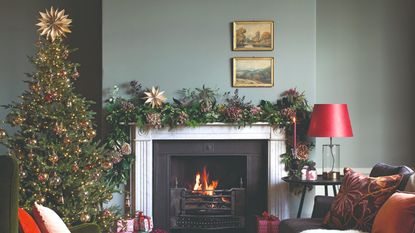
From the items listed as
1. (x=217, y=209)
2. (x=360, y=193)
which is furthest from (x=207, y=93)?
(x=360, y=193)

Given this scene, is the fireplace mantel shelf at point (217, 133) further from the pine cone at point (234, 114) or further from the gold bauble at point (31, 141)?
the gold bauble at point (31, 141)

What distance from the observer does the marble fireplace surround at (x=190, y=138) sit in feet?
17.9

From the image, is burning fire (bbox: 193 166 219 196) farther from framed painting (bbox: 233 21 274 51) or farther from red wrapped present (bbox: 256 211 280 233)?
framed painting (bbox: 233 21 274 51)

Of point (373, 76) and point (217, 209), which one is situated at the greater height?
point (373, 76)

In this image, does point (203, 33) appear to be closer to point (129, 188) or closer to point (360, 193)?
point (129, 188)

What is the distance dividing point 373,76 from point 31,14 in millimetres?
3551

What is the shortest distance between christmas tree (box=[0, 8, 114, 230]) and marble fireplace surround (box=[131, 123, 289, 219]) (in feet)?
2.04

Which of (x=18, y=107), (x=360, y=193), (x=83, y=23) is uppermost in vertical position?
(x=83, y=23)

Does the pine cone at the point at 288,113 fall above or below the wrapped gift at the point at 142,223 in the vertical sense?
above

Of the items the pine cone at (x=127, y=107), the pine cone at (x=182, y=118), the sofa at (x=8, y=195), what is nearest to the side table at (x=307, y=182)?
the pine cone at (x=182, y=118)

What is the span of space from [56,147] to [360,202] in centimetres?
235

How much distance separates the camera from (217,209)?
556 cm

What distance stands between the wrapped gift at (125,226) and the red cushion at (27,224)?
2274 mm

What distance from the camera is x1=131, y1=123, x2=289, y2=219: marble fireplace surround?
5.45 meters
